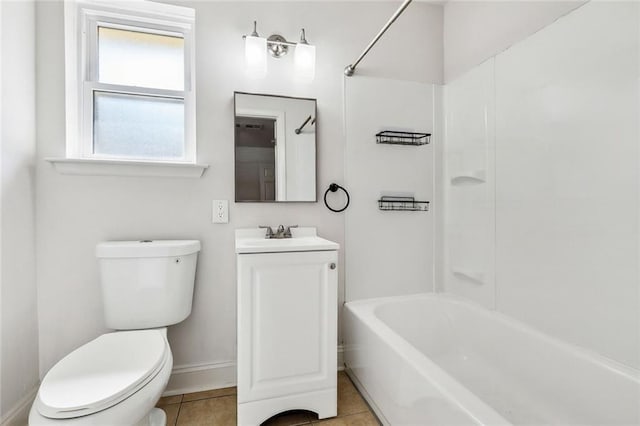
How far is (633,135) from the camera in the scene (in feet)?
3.64

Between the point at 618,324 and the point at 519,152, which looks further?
the point at 519,152

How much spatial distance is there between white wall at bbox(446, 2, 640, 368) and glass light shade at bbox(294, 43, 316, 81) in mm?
1015

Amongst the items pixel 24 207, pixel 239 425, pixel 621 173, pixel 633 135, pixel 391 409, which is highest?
pixel 633 135

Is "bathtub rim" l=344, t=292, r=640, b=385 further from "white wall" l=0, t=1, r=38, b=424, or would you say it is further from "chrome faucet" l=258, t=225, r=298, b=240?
"white wall" l=0, t=1, r=38, b=424

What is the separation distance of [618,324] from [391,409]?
955mm

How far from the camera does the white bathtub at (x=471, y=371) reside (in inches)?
41.7

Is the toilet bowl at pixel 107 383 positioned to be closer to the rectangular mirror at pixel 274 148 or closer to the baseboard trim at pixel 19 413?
the baseboard trim at pixel 19 413

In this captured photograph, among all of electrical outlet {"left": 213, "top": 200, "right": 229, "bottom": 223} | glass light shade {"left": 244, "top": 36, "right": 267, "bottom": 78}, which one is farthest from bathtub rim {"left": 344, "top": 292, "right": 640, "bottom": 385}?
glass light shade {"left": 244, "top": 36, "right": 267, "bottom": 78}

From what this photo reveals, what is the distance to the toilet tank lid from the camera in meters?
1.44

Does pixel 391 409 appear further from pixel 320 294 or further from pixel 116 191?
pixel 116 191

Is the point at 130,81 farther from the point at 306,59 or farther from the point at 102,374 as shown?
the point at 102,374

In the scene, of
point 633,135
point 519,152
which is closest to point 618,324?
point 633,135

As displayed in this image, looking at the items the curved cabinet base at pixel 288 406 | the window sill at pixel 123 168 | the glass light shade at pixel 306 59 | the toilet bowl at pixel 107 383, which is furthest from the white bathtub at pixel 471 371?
the glass light shade at pixel 306 59

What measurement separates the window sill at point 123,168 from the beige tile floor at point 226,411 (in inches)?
47.9
